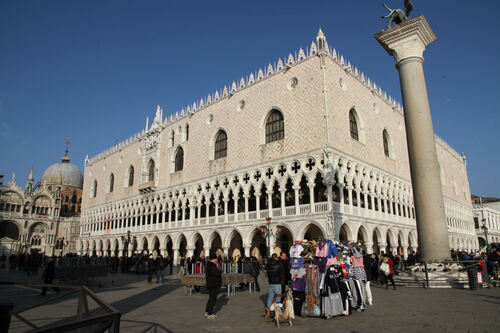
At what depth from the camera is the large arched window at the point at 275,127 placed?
22.9m

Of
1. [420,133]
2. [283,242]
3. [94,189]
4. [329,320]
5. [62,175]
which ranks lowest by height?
[329,320]

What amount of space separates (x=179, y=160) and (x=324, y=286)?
2633 cm

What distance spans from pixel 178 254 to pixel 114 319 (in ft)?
94.0

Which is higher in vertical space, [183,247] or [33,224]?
[33,224]

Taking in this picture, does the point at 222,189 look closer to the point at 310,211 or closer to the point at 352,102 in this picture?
the point at 310,211

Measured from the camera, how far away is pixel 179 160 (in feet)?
104

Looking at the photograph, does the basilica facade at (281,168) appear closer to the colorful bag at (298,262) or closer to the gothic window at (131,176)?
the gothic window at (131,176)

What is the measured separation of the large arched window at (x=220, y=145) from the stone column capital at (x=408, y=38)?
15.6 meters

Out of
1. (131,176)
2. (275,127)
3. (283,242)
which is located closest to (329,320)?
(283,242)

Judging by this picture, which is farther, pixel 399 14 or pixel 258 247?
pixel 258 247

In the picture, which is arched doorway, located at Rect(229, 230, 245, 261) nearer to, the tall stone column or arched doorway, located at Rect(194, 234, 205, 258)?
arched doorway, located at Rect(194, 234, 205, 258)

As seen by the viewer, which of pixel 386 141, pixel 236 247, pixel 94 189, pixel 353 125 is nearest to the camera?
pixel 353 125

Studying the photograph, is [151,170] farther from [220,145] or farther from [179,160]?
[220,145]

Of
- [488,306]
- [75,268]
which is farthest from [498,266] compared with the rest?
[75,268]
